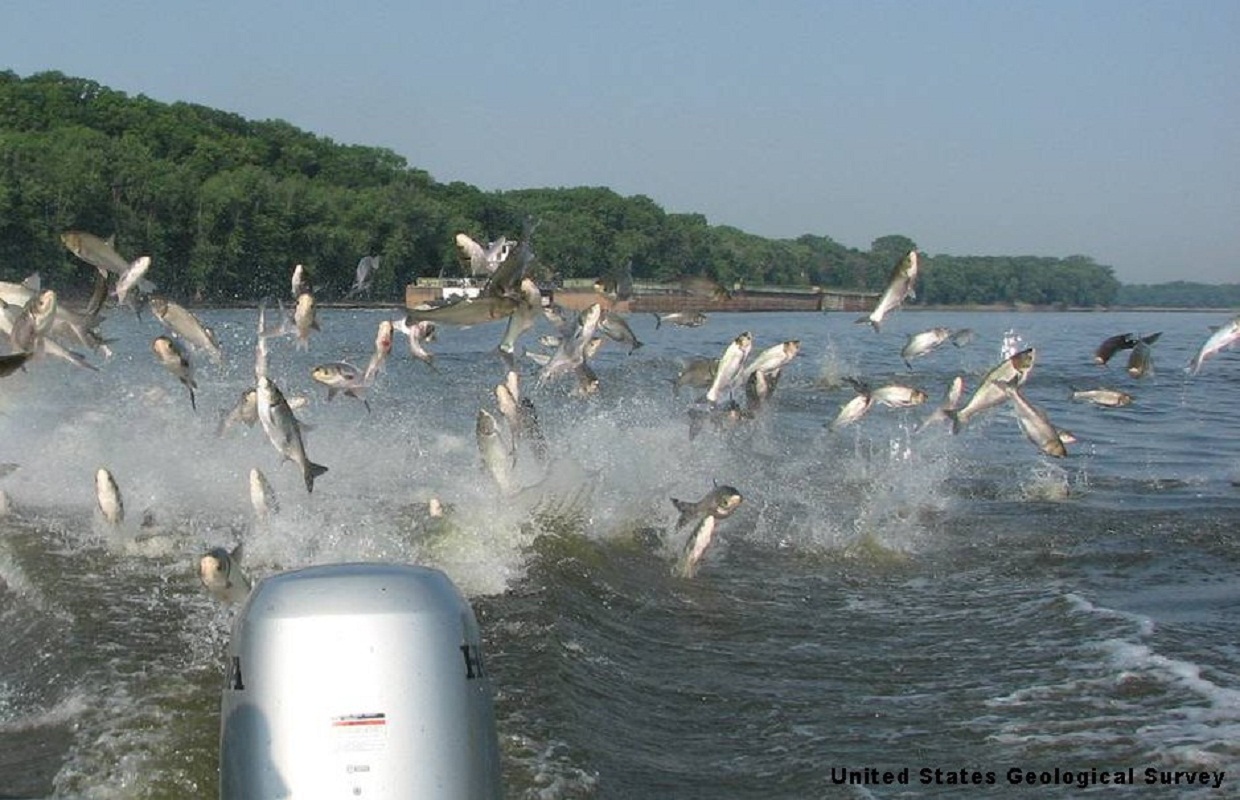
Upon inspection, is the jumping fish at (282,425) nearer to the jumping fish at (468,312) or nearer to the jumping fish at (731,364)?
the jumping fish at (468,312)

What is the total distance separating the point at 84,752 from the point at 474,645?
287 cm

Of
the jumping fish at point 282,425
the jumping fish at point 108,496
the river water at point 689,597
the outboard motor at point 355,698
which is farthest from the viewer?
the jumping fish at point 108,496

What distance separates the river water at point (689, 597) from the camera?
309 inches

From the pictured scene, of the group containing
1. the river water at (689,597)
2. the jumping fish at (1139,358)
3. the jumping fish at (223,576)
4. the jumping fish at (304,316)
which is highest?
the jumping fish at (304,316)

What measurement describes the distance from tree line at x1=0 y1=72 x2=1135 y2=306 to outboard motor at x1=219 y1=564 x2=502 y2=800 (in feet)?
129

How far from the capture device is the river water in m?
7.84

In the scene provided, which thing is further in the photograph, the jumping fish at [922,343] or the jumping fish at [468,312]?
the jumping fish at [922,343]

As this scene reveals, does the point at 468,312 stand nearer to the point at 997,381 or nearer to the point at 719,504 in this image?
A: the point at 719,504

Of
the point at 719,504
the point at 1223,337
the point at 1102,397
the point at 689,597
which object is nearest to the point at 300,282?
the point at 719,504

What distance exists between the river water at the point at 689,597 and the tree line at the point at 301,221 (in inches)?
1018

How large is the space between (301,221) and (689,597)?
214 ft

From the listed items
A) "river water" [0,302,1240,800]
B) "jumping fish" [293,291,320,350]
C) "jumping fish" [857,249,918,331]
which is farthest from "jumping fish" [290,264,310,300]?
"jumping fish" [857,249,918,331]

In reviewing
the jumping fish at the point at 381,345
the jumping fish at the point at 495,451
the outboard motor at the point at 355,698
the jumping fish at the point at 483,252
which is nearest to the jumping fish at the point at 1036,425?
the jumping fish at the point at 495,451

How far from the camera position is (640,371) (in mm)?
34625
